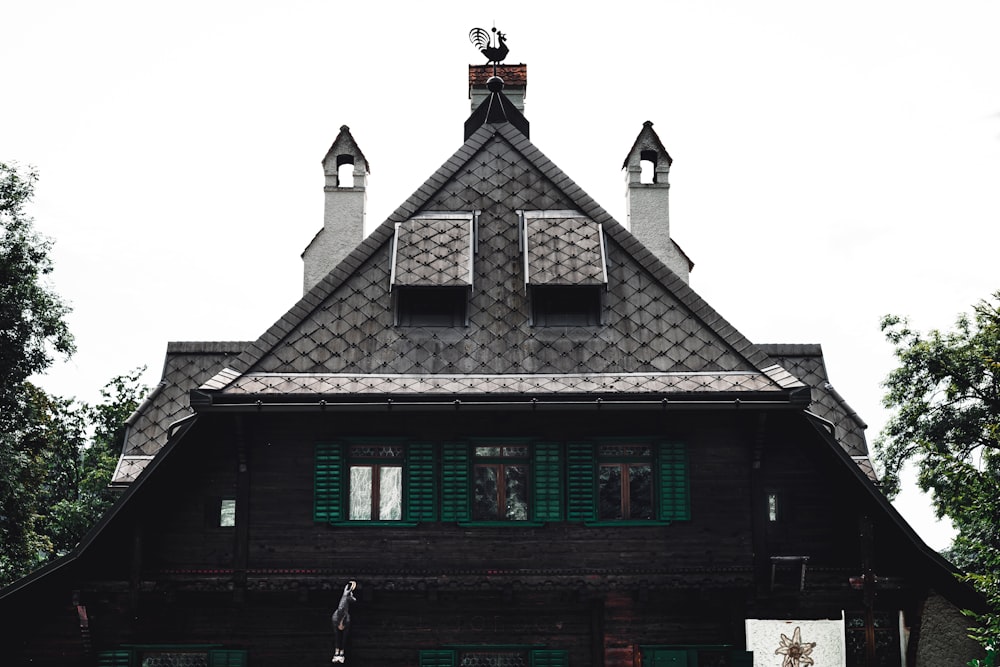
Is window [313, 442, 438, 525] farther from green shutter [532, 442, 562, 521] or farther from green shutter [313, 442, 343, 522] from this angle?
green shutter [532, 442, 562, 521]

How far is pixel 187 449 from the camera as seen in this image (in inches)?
680

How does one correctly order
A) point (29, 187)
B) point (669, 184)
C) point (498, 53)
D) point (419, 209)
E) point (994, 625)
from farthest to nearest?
point (29, 187)
point (669, 184)
point (498, 53)
point (419, 209)
point (994, 625)

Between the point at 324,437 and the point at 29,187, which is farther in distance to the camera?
the point at 29,187

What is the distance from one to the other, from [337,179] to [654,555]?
11576mm

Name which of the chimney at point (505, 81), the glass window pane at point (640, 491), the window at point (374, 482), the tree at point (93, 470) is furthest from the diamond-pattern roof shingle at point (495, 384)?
the tree at point (93, 470)

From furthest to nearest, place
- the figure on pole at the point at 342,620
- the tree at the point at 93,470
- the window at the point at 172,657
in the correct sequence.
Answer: the tree at the point at 93,470 → the window at the point at 172,657 → the figure on pole at the point at 342,620

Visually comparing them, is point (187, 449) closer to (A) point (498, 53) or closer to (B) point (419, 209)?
(B) point (419, 209)

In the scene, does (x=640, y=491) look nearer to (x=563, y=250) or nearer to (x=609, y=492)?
(x=609, y=492)

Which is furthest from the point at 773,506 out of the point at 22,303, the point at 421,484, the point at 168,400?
the point at 22,303

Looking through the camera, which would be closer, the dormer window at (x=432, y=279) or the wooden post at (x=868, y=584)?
the wooden post at (x=868, y=584)

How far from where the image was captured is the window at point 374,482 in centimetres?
1709

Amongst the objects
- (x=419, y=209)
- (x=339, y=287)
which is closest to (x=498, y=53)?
(x=419, y=209)

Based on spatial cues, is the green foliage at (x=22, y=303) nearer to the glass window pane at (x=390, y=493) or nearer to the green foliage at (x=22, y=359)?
the green foliage at (x=22, y=359)

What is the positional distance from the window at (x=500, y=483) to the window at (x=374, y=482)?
693 mm
